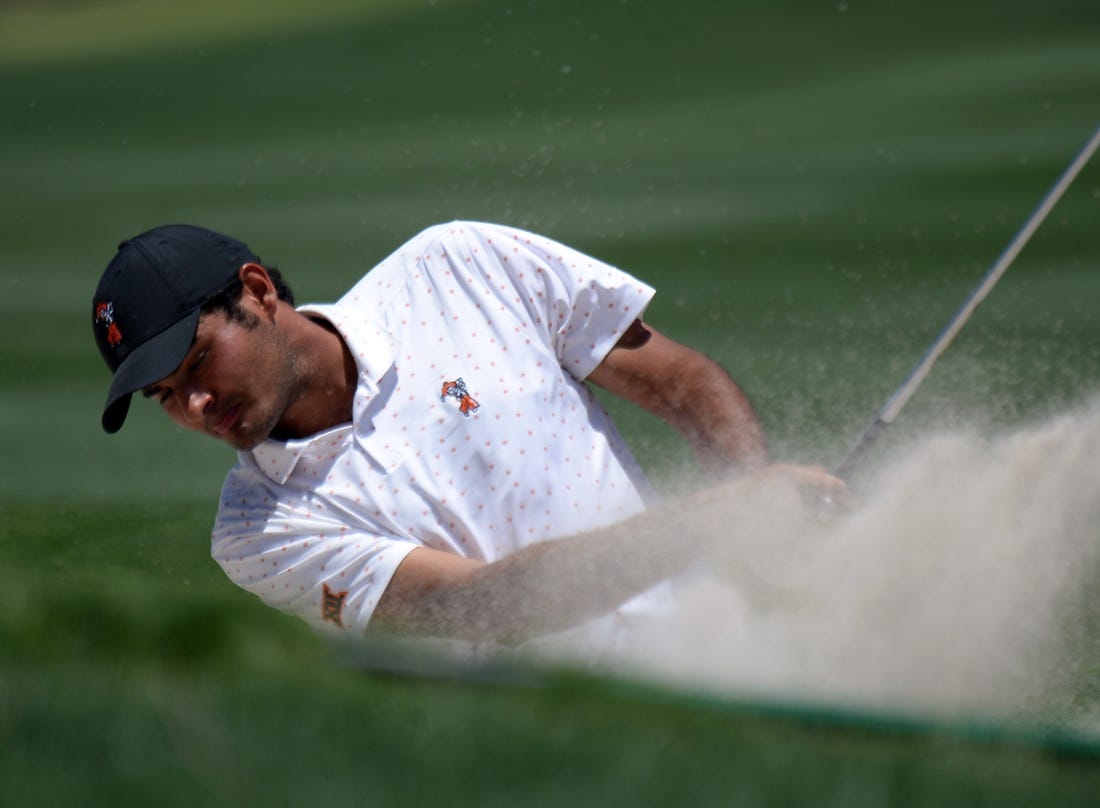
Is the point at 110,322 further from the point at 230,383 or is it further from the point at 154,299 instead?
the point at 230,383

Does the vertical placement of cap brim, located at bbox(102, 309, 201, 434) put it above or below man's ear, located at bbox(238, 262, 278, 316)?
below

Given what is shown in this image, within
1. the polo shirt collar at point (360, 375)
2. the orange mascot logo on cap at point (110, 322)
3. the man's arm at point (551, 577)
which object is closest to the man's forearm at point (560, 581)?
the man's arm at point (551, 577)

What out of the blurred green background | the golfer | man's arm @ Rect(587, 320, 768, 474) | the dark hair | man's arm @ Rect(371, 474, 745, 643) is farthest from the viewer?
man's arm @ Rect(587, 320, 768, 474)

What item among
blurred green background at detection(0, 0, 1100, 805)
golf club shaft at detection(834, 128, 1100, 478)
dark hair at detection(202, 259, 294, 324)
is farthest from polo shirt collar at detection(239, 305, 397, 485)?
golf club shaft at detection(834, 128, 1100, 478)

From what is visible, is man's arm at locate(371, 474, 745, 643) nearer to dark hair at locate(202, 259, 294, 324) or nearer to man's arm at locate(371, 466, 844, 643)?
man's arm at locate(371, 466, 844, 643)

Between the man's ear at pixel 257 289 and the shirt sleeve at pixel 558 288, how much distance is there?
325 millimetres

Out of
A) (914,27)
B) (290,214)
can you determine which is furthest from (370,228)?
(914,27)

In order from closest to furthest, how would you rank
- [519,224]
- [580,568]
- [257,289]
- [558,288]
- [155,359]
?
[580,568], [155,359], [257,289], [558,288], [519,224]

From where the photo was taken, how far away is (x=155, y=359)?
262 cm

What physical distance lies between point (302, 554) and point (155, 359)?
15.8 inches

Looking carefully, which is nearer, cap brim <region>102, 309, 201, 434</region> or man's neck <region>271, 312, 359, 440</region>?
cap brim <region>102, 309, 201, 434</region>

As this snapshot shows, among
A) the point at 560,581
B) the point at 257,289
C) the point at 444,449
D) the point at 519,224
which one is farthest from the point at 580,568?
the point at 519,224

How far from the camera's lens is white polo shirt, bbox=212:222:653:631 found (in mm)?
2645

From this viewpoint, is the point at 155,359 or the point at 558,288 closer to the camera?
the point at 155,359
